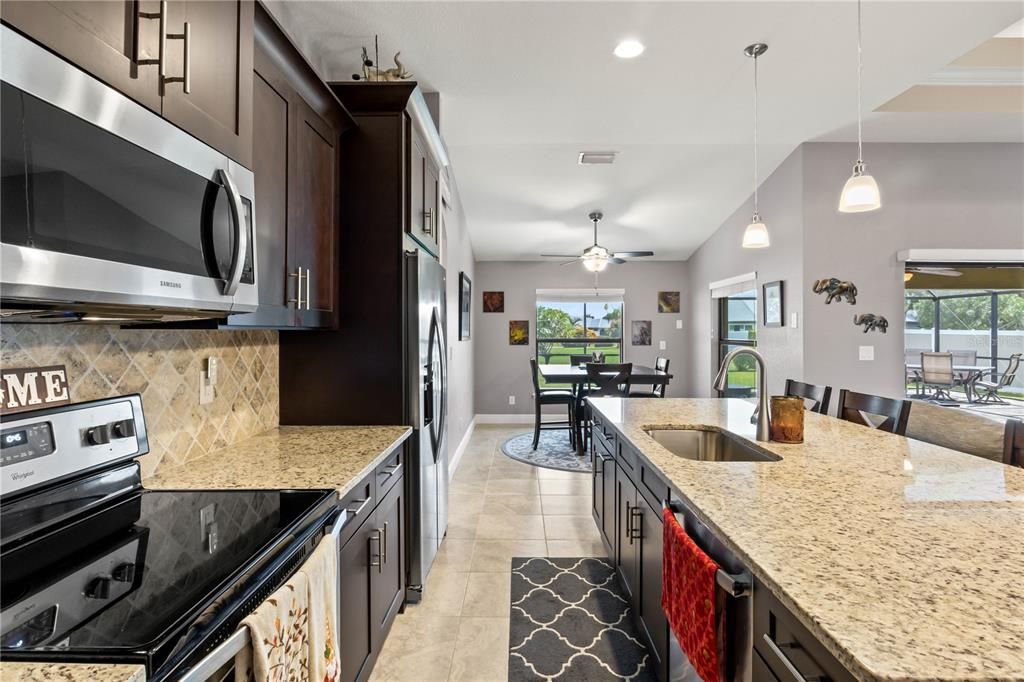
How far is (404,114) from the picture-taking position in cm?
229

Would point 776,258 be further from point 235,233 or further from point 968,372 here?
point 235,233

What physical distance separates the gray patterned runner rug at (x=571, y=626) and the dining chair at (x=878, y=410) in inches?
57.4

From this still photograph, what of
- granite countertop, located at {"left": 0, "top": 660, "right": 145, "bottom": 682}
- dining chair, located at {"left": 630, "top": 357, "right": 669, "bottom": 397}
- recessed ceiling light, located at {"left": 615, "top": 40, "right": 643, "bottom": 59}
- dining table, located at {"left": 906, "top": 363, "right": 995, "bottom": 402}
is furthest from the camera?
dining chair, located at {"left": 630, "top": 357, "right": 669, "bottom": 397}

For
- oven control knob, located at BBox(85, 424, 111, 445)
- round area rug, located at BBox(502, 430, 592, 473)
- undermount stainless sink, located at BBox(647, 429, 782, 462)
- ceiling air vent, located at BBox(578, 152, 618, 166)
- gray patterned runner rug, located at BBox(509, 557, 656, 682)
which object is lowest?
gray patterned runner rug, located at BBox(509, 557, 656, 682)

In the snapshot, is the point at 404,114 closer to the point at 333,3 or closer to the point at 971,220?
the point at 333,3

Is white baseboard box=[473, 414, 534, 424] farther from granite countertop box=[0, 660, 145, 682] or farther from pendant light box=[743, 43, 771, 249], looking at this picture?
granite countertop box=[0, 660, 145, 682]

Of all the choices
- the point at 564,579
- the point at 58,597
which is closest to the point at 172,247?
the point at 58,597

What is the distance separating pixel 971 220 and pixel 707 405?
3.13m

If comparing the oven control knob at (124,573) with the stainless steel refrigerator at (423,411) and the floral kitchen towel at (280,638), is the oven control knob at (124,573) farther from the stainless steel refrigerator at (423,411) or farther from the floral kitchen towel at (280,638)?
the stainless steel refrigerator at (423,411)

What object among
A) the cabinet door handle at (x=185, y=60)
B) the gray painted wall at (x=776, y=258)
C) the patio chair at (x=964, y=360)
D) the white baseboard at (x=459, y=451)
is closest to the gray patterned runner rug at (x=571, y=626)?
the white baseboard at (x=459, y=451)

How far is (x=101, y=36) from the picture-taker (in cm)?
84

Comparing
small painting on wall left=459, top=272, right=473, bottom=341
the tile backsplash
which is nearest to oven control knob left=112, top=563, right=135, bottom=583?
the tile backsplash

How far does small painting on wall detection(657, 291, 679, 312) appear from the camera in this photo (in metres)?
7.16

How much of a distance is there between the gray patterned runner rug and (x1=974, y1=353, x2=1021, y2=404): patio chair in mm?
3646
